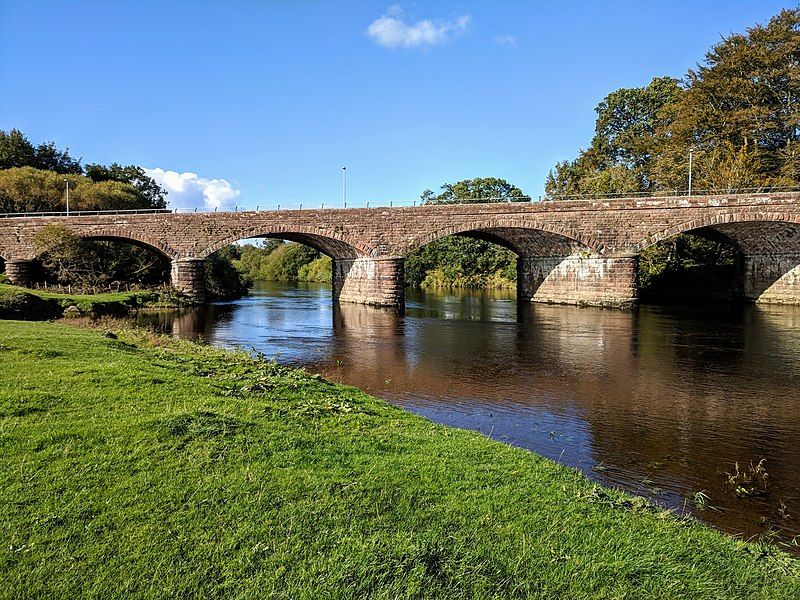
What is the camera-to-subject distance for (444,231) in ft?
129

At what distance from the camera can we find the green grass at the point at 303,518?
4.41 metres

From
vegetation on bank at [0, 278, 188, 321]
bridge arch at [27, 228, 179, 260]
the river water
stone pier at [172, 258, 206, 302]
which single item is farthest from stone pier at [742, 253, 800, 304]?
bridge arch at [27, 228, 179, 260]

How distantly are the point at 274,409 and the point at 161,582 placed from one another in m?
4.55

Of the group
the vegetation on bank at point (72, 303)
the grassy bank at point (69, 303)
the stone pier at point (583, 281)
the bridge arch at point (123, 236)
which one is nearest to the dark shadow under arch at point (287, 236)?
the bridge arch at point (123, 236)

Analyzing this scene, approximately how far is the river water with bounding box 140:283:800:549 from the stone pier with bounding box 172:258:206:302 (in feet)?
20.6

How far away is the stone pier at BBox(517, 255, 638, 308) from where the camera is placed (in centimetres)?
3866

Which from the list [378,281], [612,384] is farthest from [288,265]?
[612,384]

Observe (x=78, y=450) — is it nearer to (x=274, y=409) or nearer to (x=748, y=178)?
(x=274, y=409)

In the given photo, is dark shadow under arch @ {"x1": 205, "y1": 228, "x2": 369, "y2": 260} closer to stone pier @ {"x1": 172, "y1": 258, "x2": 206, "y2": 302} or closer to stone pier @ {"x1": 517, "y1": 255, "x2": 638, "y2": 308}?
stone pier @ {"x1": 172, "y1": 258, "x2": 206, "y2": 302}

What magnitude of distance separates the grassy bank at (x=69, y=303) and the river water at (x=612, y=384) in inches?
103

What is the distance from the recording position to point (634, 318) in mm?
33969

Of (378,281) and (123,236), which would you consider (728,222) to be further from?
(123,236)

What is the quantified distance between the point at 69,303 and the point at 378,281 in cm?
1965

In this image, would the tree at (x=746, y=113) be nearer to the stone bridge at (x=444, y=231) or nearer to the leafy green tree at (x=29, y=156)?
the stone bridge at (x=444, y=231)
